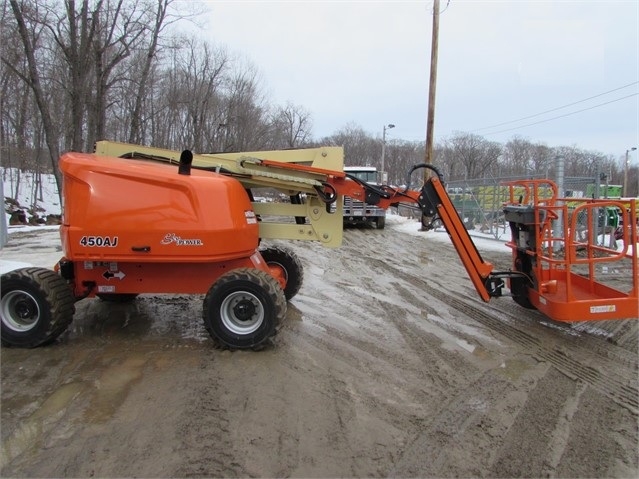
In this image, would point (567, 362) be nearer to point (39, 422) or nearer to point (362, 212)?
point (39, 422)

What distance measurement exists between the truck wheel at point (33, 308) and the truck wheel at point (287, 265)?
9.08 ft

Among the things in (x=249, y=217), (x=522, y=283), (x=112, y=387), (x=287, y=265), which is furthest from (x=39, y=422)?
(x=522, y=283)

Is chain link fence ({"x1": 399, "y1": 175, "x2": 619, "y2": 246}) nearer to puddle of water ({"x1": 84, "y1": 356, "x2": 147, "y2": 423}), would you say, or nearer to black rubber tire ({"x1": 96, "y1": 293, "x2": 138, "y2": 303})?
black rubber tire ({"x1": 96, "y1": 293, "x2": 138, "y2": 303})

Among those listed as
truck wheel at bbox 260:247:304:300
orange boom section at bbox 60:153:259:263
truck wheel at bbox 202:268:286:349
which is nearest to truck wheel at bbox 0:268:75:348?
orange boom section at bbox 60:153:259:263

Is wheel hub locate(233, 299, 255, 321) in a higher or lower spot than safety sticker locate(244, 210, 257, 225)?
lower

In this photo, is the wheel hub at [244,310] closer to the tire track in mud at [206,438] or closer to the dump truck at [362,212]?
the tire track in mud at [206,438]

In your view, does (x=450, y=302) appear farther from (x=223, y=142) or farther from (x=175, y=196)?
(x=223, y=142)

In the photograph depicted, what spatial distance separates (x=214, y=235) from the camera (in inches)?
185

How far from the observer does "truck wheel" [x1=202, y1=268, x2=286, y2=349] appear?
185 inches

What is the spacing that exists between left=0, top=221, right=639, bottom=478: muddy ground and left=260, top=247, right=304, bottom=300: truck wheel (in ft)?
1.82

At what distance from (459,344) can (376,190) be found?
Answer: 6.56ft

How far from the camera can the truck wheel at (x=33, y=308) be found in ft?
15.4

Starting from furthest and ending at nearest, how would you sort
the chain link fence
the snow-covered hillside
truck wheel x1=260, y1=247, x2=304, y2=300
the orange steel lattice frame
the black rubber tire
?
the snow-covered hillside, the chain link fence, truck wheel x1=260, y1=247, x2=304, y2=300, the black rubber tire, the orange steel lattice frame

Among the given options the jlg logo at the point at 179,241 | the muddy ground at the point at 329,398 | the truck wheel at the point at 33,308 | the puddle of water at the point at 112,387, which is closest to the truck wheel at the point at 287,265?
the muddy ground at the point at 329,398
